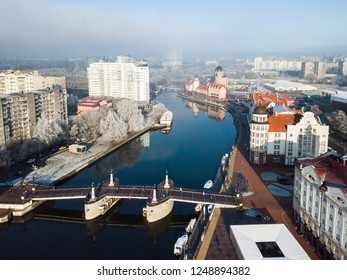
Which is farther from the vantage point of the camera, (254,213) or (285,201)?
(285,201)

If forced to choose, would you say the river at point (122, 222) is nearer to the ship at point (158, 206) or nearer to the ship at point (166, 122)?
the ship at point (158, 206)

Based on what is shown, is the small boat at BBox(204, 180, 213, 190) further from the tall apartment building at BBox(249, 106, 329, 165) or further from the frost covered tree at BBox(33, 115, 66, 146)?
the frost covered tree at BBox(33, 115, 66, 146)

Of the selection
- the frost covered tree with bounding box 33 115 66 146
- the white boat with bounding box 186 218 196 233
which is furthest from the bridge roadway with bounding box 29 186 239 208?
the frost covered tree with bounding box 33 115 66 146

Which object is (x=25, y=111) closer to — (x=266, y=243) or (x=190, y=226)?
(x=190, y=226)

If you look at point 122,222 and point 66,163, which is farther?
point 66,163

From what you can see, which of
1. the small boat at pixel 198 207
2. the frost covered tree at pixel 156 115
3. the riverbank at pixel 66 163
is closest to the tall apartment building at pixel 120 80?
the frost covered tree at pixel 156 115

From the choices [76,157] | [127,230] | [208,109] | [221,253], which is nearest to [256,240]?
[221,253]

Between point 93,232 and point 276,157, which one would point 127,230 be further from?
point 276,157

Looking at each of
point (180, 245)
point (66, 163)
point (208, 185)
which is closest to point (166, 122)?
point (66, 163)
